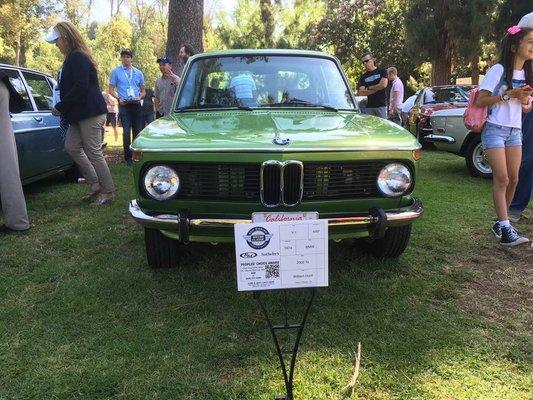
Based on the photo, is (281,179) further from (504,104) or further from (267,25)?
(267,25)

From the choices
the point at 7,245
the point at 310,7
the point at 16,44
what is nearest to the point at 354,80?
the point at 310,7

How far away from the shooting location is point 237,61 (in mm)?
4406

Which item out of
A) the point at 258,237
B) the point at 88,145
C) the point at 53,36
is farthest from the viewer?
the point at 88,145

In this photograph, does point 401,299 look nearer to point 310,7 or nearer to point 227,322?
point 227,322

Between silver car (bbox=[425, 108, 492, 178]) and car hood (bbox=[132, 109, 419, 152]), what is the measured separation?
442 centimetres

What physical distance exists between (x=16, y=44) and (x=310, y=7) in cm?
1821

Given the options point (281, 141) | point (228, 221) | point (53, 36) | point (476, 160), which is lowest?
point (476, 160)

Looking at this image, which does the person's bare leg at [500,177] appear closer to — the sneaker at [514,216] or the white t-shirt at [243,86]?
the sneaker at [514,216]

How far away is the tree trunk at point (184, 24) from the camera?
8828 mm

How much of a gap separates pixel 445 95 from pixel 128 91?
722 centimetres

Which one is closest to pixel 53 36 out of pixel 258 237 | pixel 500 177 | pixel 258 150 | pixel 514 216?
pixel 258 150

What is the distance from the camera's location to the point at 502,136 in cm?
420

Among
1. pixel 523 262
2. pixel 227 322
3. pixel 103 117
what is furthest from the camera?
pixel 103 117

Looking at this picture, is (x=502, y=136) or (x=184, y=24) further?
(x=184, y=24)
